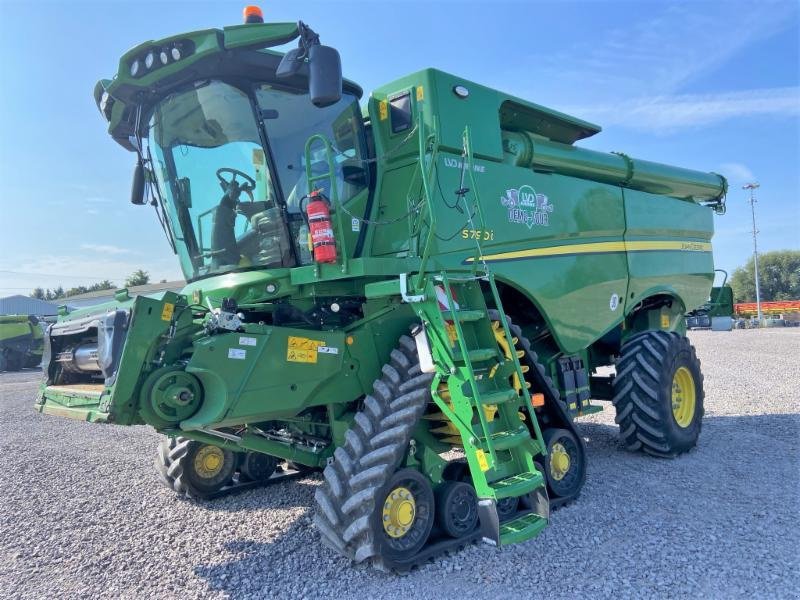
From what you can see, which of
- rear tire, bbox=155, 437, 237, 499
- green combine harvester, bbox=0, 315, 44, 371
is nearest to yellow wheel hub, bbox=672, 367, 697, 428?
rear tire, bbox=155, 437, 237, 499

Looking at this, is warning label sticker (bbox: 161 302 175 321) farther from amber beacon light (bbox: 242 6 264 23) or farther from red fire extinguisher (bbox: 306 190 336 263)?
amber beacon light (bbox: 242 6 264 23)

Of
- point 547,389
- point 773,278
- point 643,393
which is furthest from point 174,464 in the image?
point 773,278

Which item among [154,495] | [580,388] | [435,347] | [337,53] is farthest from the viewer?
[580,388]

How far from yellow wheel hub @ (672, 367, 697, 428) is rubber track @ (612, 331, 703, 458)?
376 mm

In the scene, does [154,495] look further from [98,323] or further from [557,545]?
[557,545]

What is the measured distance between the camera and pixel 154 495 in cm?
502

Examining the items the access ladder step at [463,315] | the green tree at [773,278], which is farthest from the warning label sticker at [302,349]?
the green tree at [773,278]

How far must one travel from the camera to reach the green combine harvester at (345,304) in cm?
326

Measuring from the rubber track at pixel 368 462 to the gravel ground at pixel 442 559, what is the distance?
0.27 meters

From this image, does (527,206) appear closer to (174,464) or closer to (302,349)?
(302,349)

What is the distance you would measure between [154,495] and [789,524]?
4898 mm

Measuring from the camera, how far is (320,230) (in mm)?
3496

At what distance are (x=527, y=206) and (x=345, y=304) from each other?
184 cm

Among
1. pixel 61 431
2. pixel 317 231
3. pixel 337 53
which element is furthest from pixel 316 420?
pixel 61 431
